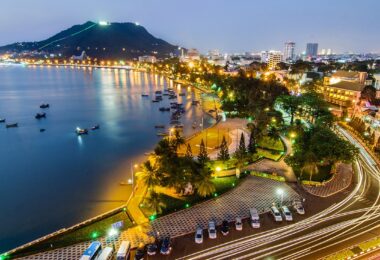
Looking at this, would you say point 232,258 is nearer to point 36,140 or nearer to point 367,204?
point 367,204

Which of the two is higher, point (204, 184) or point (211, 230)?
point (204, 184)

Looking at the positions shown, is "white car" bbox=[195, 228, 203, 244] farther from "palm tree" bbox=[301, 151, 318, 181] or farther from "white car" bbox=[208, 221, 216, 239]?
"palm tree" bbox=[301, 151, 318, 181]

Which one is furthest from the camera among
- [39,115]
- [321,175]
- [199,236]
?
[39,115]

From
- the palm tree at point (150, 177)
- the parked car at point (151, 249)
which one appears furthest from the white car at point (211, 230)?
the palm tree at point (150, 177)

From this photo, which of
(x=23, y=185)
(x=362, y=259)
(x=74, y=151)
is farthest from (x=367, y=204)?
(x=74, y=151)

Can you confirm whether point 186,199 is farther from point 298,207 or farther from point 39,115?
point 39,115

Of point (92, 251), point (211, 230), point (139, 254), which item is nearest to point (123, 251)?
point (139, 254)

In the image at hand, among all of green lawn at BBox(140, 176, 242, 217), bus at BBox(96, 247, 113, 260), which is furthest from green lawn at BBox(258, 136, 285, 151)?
bus at BBox(96, 247, 113, 260)

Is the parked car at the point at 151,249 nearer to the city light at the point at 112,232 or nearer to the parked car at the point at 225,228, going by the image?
the city light at the point at 112,232
